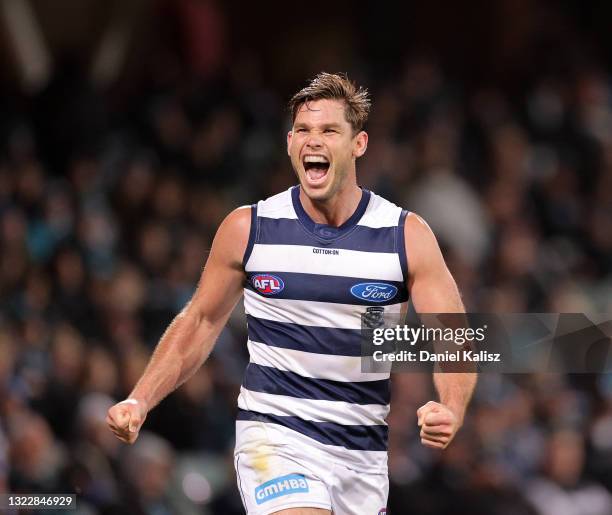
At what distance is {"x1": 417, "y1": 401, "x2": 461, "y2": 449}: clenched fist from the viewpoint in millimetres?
4441

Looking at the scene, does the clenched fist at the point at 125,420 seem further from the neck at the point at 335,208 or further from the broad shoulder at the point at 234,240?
the neck at the point at 335,208

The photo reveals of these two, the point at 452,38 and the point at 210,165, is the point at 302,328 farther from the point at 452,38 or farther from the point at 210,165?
the point at 452,38

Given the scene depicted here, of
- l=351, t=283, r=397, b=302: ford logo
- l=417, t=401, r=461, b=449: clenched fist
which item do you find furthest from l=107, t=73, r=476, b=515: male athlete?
l=417, t=401, r=461, b=449: clenched fist

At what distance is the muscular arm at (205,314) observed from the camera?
5105 millimetres

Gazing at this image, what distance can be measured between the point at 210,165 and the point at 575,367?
13.1ft

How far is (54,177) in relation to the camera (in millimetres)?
9805

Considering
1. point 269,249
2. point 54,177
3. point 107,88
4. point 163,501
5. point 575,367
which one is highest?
point 107,88

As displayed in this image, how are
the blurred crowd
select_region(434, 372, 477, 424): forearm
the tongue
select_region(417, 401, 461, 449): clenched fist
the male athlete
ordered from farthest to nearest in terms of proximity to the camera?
the blurred crowd, the tongue, the male athlete, select_region(434, 372, 477, 424): forearm, select_region(417, 401, 461, 449): clenched fist

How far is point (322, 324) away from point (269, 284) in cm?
26

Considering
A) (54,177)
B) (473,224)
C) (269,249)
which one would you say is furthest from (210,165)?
(269,249)

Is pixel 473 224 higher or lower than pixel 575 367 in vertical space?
higher

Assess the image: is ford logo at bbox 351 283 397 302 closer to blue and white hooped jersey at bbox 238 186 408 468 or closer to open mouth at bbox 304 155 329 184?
blue and white hooped jersey at bbox 238 186 408 468

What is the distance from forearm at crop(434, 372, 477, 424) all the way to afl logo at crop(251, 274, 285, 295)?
687 mm

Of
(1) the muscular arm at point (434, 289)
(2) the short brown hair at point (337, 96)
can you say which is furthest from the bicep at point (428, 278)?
(2) the short brown hair at point (337, 96)
